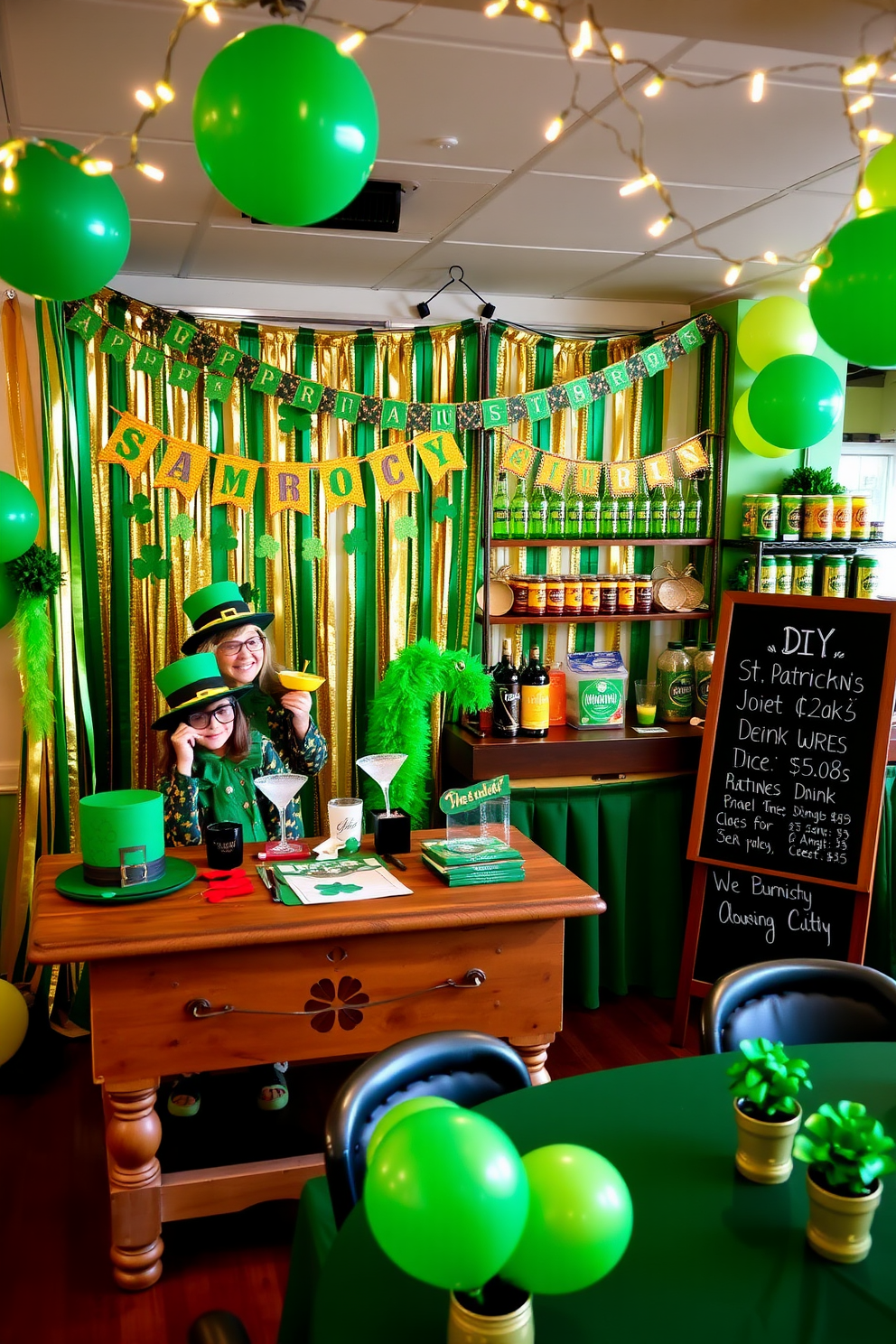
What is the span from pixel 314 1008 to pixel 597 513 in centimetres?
244

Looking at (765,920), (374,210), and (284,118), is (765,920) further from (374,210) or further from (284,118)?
(284,118)

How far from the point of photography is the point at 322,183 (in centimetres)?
148

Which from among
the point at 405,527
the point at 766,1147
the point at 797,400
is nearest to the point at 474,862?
the point at 766,1147

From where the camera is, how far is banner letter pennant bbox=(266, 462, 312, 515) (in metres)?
3.88

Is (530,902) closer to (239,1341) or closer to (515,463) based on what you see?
(239,1341)

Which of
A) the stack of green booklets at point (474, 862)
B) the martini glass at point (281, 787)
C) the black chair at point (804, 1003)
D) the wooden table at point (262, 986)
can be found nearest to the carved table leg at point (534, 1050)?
the wooden table at point (262, 986)

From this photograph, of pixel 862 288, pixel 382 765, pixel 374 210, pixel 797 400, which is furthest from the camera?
pixel 797 400

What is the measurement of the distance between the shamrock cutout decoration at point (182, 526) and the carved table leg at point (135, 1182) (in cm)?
206

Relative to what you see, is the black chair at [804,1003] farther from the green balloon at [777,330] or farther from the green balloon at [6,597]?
the green balloon at [6,597]

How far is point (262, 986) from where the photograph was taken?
2398mm

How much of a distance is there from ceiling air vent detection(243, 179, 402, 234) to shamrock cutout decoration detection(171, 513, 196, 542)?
1.19 metres

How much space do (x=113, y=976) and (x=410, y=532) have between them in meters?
2.22

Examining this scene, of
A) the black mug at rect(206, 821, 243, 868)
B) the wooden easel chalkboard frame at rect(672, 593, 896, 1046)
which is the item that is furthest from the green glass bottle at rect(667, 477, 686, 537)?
the black mug at rect(206, 821, 243, 868)

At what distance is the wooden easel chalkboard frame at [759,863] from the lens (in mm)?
3266
